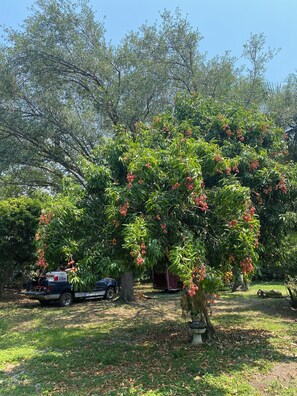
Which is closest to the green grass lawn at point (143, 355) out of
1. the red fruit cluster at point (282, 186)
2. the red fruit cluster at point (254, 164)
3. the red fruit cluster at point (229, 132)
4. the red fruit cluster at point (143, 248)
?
the red fruit cluster at point (143, 248)

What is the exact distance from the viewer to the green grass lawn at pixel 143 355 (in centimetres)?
552

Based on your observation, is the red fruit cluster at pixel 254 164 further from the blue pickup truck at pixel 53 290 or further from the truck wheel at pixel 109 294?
the truck wheel at pixel 109 294

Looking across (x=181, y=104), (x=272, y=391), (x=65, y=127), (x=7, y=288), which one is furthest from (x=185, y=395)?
(x=7, y=288)

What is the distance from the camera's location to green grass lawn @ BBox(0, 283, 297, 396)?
552 centimetres

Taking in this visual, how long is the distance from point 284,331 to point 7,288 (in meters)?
13.0

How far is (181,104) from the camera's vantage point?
8.72 m

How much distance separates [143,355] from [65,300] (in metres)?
7.74

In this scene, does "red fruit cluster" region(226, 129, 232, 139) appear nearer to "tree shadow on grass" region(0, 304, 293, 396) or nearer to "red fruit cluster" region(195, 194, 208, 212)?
"red fruit cluster" region(195, 194, 208, 212)

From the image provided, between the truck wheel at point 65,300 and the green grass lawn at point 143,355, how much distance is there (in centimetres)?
149

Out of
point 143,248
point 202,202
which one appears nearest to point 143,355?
point 143,248

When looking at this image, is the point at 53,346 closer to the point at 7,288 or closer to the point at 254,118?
the point at 254,118

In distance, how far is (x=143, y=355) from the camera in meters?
7.16

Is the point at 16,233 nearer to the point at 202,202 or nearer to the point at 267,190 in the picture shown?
the point at 267,190

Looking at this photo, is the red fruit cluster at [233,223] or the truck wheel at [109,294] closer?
the red fruit cluster at [233,223]
